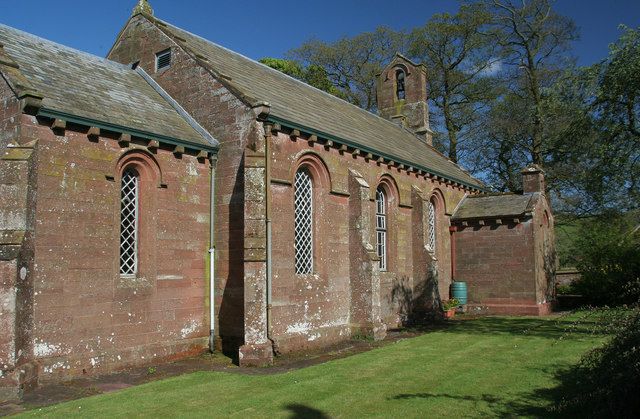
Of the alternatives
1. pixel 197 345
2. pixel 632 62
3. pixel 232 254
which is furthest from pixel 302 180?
pixel 632 62

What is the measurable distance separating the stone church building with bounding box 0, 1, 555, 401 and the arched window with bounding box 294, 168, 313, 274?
53 mm

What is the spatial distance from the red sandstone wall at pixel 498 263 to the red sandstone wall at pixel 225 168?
41.9 ft

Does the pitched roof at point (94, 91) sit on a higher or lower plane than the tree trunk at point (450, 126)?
lower

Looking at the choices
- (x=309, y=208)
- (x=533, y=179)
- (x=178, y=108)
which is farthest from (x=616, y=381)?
(x=533, y=179)

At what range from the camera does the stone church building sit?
34.8ft

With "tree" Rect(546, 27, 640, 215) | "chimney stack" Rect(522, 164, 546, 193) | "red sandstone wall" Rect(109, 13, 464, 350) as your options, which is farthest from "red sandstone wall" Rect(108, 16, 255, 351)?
"chimney stack" Rect(522, 164, 546, 193)

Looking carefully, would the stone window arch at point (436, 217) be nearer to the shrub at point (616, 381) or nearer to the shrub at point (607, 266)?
the shrub at point (607, 266)

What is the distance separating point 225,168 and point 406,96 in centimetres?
1805

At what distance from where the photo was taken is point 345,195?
16484 millimetres

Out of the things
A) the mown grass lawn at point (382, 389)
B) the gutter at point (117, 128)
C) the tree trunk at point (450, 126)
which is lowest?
the mown grass lawn at point (382, 389)

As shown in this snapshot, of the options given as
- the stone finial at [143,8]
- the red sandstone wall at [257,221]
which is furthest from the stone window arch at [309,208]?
the stone finial at [143,8]

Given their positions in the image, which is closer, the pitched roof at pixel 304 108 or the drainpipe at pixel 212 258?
the drainpipe at pixel 212 258

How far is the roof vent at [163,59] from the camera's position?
16031 mm

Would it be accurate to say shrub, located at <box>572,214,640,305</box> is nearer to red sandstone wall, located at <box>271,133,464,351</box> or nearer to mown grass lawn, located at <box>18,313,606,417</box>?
red sandstone wall, located at <box>271,133,464,351</box>
